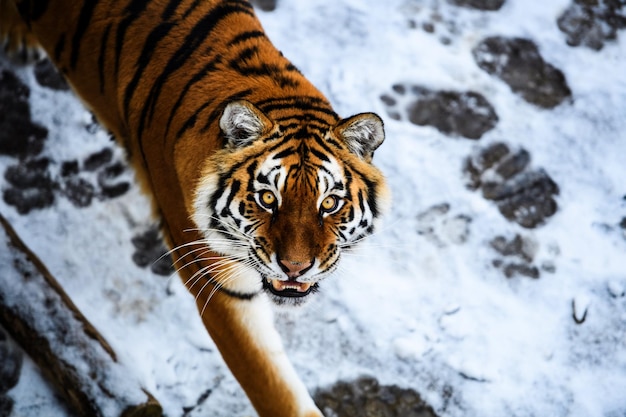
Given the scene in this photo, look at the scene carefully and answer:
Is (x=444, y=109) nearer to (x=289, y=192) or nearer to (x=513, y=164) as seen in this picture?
(x=513, y=164)

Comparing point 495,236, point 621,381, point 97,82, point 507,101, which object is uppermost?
point 97,82

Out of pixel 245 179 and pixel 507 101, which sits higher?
pixel 245 179

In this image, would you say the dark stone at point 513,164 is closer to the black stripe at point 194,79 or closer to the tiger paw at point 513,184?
the tiger paw at point 513,184

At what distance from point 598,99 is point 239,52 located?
1.29m

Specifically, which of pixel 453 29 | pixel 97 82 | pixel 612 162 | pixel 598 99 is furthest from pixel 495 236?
pixel 97 82

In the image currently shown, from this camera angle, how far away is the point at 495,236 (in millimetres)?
2000

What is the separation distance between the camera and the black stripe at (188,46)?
5.06ft

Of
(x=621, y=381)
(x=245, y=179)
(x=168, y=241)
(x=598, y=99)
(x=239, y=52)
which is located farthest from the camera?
(x=598, y=99)

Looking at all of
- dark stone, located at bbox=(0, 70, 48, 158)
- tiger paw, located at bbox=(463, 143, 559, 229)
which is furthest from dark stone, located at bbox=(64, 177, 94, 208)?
tiger paw, located at bbox=(463, 143, 559, 229)

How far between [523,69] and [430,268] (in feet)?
2.59

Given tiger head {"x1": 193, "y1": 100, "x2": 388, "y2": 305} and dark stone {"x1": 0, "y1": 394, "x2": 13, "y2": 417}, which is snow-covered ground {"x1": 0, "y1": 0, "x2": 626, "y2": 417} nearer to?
dark stone {"x1": 0, "y1": 394, "x2": 13, "y2": 417}

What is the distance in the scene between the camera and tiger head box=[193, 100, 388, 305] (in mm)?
1269

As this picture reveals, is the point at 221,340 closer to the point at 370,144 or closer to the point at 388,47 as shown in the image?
the point at 370,144

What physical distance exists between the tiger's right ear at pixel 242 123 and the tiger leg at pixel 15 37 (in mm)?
1127
